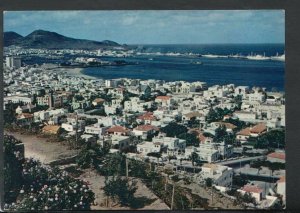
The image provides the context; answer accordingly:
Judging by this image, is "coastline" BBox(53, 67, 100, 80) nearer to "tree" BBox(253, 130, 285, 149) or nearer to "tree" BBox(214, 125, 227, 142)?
"tree" BBox(214, 125, 227, 142)

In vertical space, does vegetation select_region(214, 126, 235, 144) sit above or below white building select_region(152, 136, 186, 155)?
above

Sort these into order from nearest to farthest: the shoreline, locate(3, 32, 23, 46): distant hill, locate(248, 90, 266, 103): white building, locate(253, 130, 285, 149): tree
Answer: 1. locate(253, 130, 285, 149): tree
2. locate(248, 90, 266, 103): white building
3. locate(3, 32, 23, 46): distant hill
4. the shoreline

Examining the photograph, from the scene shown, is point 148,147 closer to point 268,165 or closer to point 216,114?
point 216,114

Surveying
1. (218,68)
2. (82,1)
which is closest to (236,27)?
(218,68)

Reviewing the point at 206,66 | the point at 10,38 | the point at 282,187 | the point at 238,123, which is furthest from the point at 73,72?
the point at 282,187

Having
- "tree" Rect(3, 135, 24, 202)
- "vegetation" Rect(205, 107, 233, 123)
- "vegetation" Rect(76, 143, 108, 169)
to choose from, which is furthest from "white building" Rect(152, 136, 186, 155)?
"tree" Rect(3, 135, 24, 202)

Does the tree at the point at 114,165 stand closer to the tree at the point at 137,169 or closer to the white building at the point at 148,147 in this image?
the tree at the point at 137,169
